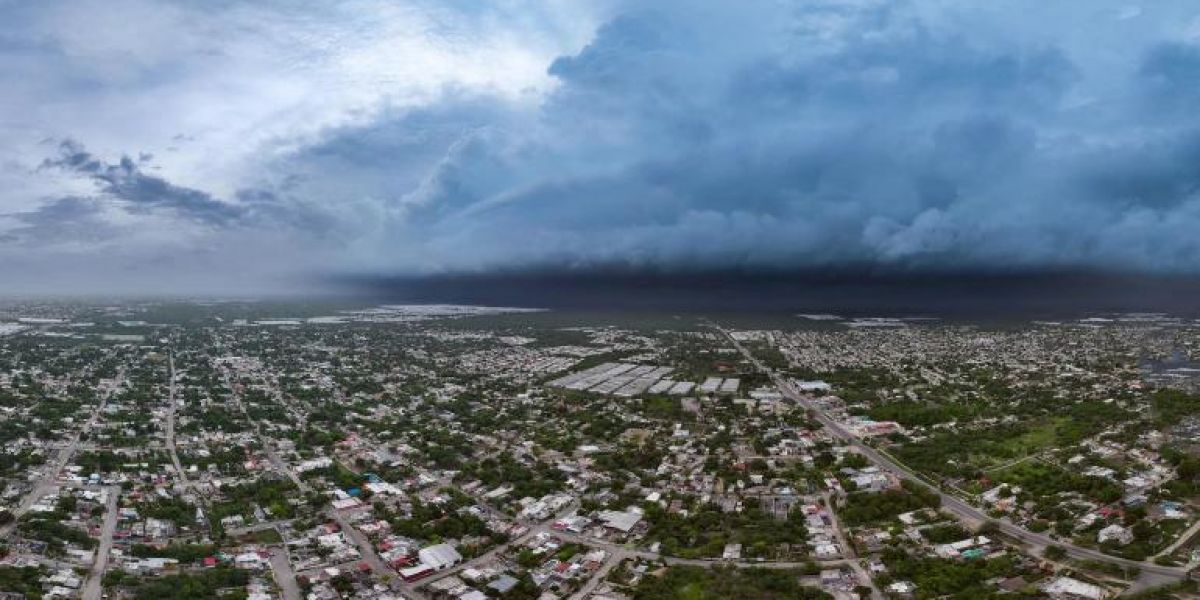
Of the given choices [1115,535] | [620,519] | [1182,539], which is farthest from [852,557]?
[1182,539]

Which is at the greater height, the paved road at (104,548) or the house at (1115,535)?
the house at (1115,535)

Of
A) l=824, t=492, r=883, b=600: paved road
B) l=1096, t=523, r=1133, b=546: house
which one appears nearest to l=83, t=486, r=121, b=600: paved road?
l=824, t=492, r=883, b=600: paved road

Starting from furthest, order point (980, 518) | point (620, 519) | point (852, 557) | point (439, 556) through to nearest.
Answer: point (620, 519) → point (980, 518) → point (439, 556) → point (852, 557)

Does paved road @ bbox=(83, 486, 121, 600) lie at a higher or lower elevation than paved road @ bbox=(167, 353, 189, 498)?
lower

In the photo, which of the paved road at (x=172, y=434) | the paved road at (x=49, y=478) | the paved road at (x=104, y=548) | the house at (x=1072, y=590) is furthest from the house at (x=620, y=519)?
the paved road at (x=49, y=478)

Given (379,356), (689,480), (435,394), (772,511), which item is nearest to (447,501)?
(689,480)

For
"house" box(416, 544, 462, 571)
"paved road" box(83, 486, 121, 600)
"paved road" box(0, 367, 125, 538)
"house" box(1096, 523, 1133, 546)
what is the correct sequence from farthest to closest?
1. "paved road" box(0, 367, 125, 538)
2. "house" box(1096, 523, 1133, 546)
3. "house" box(416, 544, 462, 571)
4. "paved road" box(83, 486, 121, 600)

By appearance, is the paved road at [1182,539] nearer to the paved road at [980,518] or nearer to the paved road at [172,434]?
the paved road at [980,518]

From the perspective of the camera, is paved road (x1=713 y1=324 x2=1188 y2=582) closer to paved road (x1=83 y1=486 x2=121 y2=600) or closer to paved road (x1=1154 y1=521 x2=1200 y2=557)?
paved road (x1=1154 y1=521 x2=1200 y2=557)

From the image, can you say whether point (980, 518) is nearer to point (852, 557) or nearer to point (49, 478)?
point (852, 557)
